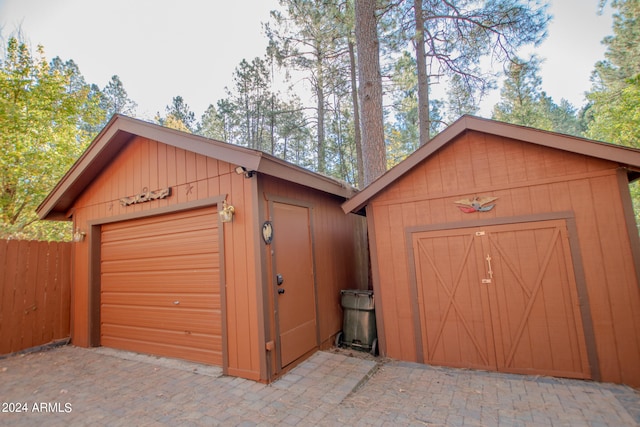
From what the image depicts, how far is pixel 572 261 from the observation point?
10.2ft

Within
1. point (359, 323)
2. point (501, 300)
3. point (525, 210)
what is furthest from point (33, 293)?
point (525, 210)

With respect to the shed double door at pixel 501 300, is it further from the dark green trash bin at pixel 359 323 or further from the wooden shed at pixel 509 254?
the dark green trash bin at pixel 359 323

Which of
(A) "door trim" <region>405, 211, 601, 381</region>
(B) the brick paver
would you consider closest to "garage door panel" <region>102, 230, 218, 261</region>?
(B) the brick paver

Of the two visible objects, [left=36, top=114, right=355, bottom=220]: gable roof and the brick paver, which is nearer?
the brick paver

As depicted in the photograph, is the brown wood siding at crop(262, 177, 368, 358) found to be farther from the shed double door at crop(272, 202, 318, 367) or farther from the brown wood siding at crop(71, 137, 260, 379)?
the brown wood siding at crop(71, 137, 260, 379)

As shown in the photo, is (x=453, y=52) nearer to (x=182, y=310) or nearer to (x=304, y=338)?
(x=304, y=338)

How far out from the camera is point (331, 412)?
103 inches

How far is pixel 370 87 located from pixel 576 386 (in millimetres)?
5641

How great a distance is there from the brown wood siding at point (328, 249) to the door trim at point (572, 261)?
132cm

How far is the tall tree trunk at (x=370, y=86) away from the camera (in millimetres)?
6176

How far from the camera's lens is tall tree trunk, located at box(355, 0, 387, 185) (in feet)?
20.3

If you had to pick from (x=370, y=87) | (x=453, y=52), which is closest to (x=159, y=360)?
(x=370, y=87)

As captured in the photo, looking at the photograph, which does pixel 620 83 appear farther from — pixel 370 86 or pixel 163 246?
pixel 163 246

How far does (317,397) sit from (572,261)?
3014mm
